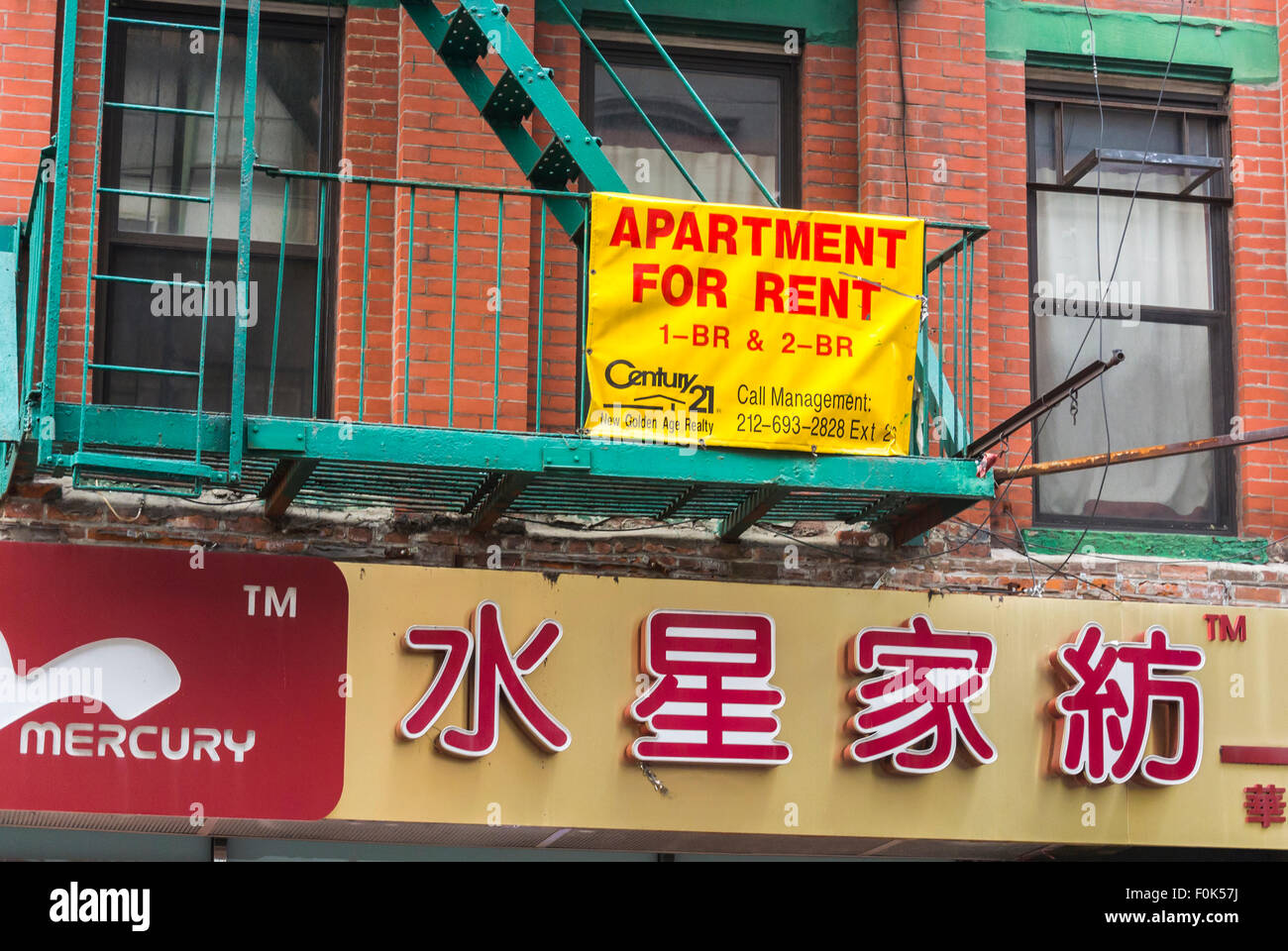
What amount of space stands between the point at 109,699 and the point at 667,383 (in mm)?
2789

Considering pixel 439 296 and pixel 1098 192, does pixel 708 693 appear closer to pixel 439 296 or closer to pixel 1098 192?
pixel 439 296

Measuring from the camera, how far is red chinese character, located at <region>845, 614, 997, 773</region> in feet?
29.2

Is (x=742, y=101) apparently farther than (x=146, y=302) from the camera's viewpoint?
Yes

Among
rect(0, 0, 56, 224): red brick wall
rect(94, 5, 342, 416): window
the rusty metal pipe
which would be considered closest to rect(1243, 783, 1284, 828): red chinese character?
the rusty metal pipe

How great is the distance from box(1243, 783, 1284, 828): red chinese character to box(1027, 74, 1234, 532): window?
1.57 meters

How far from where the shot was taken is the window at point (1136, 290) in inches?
402

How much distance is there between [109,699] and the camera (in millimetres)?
8227

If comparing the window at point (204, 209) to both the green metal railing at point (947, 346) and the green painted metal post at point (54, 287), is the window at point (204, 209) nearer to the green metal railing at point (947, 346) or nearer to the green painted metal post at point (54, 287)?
the green painted metal post at point (54, 287)

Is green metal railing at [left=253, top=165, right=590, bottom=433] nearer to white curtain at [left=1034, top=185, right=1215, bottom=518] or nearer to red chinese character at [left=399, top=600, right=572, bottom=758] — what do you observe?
red chinese character at [left=399, top=600, right=572, bottom=758]
